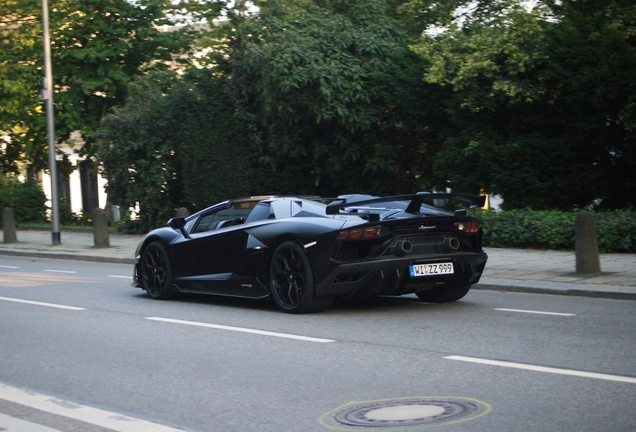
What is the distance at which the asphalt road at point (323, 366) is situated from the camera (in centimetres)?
544

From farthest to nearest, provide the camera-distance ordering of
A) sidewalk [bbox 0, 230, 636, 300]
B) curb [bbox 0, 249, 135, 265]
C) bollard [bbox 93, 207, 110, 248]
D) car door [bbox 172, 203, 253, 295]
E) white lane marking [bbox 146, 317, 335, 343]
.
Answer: bollard [bbox 93, 207, 110, 248] < curb [bbox 0, 249, 135, 265] < sidewalk [bbox 0, 230, 636, 300] < car door [bbox 172, 203, 253, 295] < white lane marking [bbox 146, 317, 335, 343]

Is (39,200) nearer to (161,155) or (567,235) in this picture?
(161,155)

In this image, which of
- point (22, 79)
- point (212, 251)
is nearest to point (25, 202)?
point (22, 79)

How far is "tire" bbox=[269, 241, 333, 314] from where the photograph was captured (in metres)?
9.41

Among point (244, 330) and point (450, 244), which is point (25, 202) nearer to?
point (244, 330)

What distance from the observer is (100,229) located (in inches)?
851

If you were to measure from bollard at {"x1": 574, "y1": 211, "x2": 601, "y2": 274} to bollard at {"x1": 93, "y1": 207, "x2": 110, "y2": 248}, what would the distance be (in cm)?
1247

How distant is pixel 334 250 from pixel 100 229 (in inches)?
534

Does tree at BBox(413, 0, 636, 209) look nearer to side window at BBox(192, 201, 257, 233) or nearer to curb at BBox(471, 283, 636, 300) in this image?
curb at BBox(471, 283, 636, 300)

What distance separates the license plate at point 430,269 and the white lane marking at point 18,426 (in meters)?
4.69

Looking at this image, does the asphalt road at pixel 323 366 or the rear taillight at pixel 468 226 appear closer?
the asphalt road at pixel 323 366

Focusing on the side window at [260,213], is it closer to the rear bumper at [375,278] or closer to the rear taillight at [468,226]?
the rear bumper at [375,278]

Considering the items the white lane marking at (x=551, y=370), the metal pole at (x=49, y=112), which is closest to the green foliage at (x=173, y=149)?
the metal pole at (x=49, y=112)

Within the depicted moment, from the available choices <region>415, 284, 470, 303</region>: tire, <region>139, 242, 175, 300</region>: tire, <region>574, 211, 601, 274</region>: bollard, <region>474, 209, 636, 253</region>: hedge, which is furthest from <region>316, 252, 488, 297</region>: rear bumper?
<region>474, 209, 636, 253</region>: hedge
